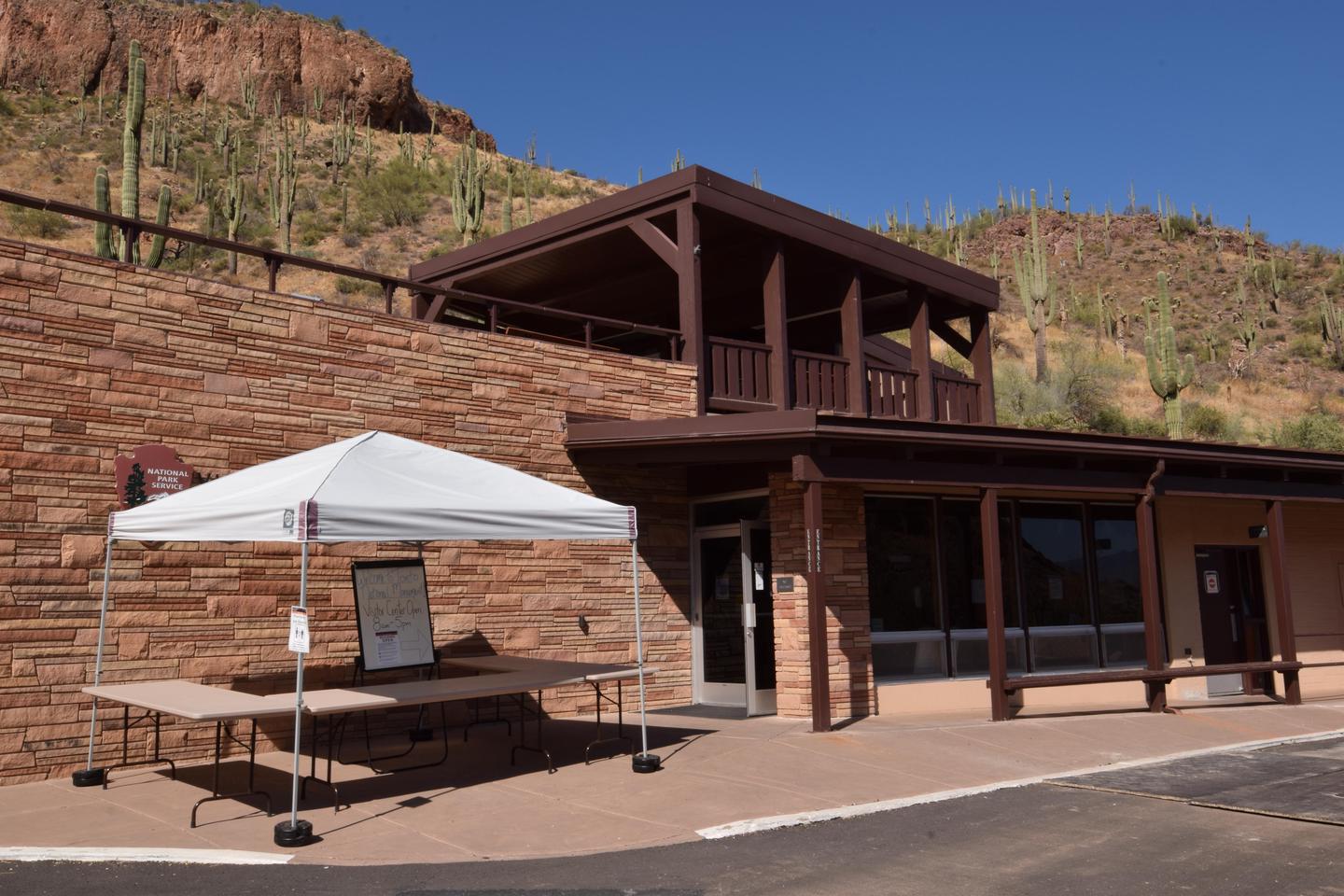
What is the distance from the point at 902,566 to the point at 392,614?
5944 millimetres

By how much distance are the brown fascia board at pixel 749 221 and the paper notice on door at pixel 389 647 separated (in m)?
6.06

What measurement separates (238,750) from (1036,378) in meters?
31.0

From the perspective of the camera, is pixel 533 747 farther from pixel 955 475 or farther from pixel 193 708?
pixel 955 475

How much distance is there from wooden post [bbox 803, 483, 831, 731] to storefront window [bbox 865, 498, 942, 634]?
191 centimetres

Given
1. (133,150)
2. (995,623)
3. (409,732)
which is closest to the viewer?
(409,732)

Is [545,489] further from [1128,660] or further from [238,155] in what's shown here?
[238,155]

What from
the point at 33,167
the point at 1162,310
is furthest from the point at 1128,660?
the point at 33,167

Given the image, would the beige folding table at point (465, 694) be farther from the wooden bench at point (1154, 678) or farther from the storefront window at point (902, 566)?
the wooden bench at point (1154, 678)

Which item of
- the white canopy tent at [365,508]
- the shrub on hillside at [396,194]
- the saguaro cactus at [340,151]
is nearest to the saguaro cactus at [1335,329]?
the shrub on hillside at [396,194]

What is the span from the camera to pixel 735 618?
40.3 ft

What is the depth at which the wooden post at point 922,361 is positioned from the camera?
1545cm

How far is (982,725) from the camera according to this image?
11039 millimetres

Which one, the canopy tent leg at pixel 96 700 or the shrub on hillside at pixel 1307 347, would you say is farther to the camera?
the shrub on hillside at pixel 1307 347

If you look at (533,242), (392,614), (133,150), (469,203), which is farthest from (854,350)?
(469,203)
